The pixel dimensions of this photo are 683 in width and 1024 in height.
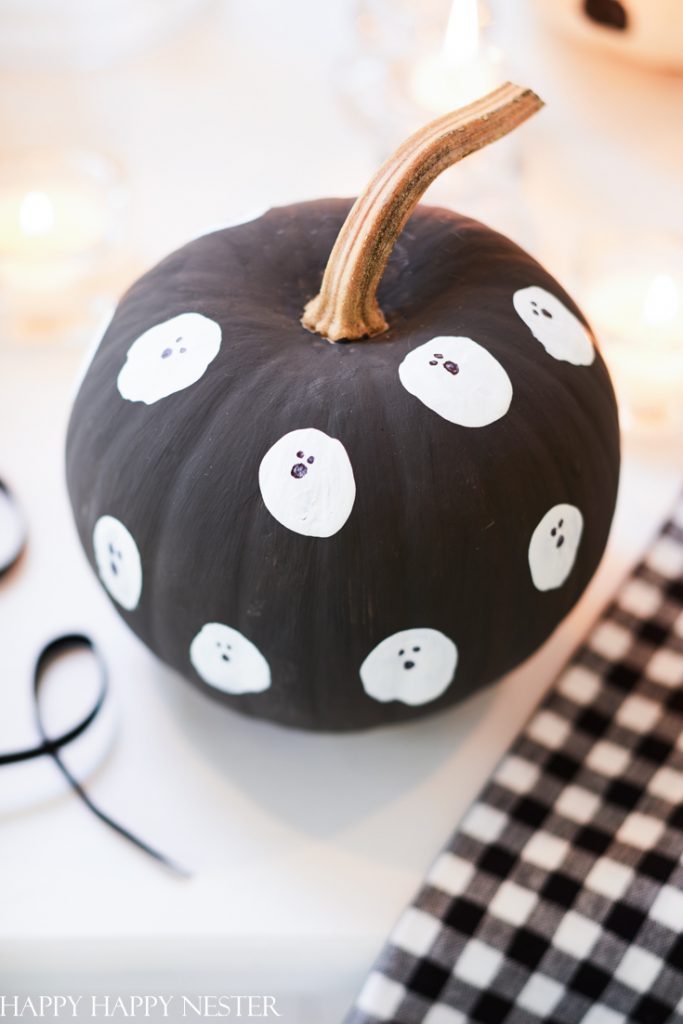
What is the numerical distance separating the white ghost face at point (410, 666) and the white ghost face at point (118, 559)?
140 mm

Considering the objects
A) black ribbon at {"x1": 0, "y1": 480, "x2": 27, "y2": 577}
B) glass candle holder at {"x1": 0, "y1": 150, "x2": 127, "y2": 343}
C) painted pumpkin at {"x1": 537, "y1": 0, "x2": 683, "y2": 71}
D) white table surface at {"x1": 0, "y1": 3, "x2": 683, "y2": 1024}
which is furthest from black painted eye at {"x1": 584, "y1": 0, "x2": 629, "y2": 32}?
black ribbon at {"x1": 0, "y1": 480, "x2": 27, "y2": 577}

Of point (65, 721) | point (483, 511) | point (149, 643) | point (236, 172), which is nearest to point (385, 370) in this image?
point (483, 511)

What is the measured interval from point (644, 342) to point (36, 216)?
55 cm

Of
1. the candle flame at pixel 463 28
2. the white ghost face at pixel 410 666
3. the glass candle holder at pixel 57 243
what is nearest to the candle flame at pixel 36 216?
the glass candle holder at pixel 57 243

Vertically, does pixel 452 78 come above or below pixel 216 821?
above

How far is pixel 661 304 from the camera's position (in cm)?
101

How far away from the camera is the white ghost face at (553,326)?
2.29 feet

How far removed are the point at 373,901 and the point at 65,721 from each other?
0.78 feet

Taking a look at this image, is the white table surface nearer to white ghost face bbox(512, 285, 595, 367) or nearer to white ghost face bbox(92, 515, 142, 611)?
white ghost face bbox(92, 515, 142, 611)

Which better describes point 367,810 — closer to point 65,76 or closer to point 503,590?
point 503,590

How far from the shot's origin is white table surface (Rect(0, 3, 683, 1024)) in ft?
2.40

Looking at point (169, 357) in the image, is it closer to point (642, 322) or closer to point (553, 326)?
point (553, 326)

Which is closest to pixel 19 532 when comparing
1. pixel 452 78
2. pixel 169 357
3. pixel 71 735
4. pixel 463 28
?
pixel 71 735

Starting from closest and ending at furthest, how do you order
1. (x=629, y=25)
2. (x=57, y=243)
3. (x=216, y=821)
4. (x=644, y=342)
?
(x=216, y=821) → (x=629, y=25) → (x=644, y=342) → (x=57, y=243)
